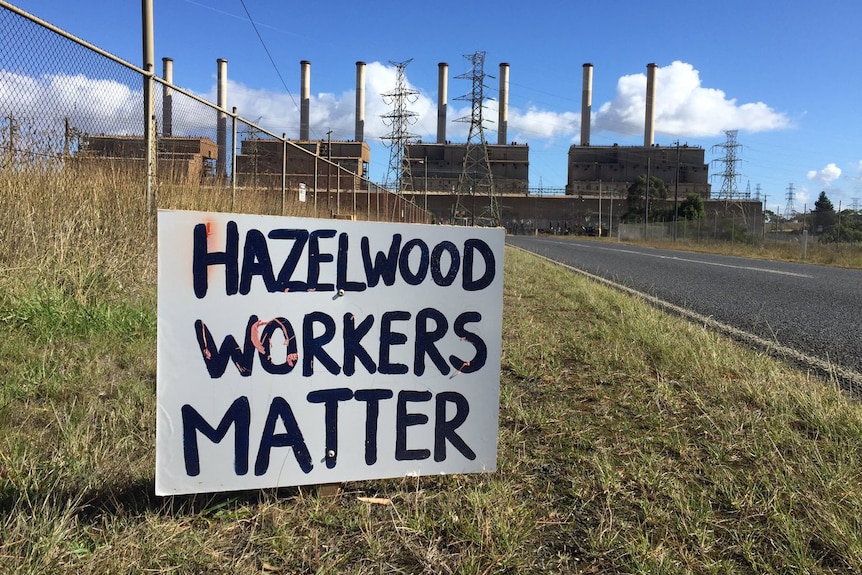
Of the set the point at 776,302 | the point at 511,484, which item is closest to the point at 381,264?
the point at 511,484

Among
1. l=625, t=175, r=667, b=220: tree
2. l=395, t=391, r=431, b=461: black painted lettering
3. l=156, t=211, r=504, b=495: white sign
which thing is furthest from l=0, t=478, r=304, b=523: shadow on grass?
l=625, t=175, r=667, b=220: tree

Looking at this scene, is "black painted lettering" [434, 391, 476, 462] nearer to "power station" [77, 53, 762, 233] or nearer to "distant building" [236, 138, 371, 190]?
"distant building" [236, 138, 371, 190]

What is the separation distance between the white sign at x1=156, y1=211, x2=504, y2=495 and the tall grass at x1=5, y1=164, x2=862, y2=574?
16cm

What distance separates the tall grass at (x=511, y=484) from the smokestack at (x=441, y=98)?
3555 inches

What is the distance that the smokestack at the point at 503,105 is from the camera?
8594 centimetres

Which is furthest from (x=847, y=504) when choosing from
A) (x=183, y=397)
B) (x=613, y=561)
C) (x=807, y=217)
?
(x=807, y=217)

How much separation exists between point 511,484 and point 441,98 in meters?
93.0

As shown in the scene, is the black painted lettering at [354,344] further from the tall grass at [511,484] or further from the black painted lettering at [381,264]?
the tall grass at [511,484]

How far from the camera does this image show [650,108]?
280ft

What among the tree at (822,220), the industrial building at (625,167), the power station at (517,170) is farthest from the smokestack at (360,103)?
the tree at (822,220)

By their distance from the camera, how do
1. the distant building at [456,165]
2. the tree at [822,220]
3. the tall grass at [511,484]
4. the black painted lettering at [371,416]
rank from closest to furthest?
the tall grass at [511,484] < the black painted lettering at [371,416] < the tree at [822,220] < the distant building at [456,165]

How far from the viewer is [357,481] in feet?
7.53

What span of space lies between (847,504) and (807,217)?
3605 cm

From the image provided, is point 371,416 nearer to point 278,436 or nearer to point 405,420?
point 405,420
